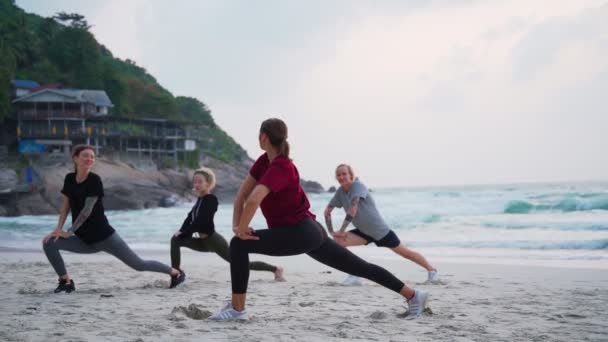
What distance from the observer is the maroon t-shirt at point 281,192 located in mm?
3633

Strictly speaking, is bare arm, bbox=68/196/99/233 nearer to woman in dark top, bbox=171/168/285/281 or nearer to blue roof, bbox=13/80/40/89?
woman in dark top, bbox=171/168/285/281

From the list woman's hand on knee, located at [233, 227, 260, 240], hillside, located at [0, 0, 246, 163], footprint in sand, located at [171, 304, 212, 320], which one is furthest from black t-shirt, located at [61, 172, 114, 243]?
hillside, located at [0, 0, 246, 163]

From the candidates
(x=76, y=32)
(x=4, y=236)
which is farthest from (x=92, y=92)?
(x=4, y=236)

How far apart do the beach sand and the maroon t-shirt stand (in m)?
0.85

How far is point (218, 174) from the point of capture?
61.6 meters

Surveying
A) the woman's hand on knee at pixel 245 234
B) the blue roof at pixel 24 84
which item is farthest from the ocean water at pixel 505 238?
the blue roof at pixel 24 84

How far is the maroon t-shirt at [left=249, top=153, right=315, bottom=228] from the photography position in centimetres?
363

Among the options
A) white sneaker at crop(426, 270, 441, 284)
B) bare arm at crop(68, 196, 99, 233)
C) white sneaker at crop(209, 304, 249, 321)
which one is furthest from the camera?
white sneaker at crop(426, 270, 441, 284)

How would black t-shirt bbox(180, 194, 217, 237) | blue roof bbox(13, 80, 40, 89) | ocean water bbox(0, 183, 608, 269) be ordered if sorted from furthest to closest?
blue roof bbox(13, 80, 40, 89) < ocean water bbox(0, 183, 608, 269) < black t-shirt bbox(180, 194, 217, 237)

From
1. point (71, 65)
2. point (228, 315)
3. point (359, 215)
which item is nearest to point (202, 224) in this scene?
point (359, 215)

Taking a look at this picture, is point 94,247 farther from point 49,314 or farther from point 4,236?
point 4,236

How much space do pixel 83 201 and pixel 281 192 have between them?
2724mm

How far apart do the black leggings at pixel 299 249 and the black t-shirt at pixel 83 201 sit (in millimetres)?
2194

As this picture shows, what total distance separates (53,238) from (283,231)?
3034 millimetres
